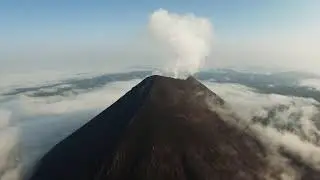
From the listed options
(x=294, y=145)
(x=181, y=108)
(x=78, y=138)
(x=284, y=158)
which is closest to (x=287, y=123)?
(x=294, y=145)

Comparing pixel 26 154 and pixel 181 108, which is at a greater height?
pixel 181 108

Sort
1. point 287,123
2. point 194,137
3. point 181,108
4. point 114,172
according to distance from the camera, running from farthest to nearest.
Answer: point 287,123 < point 181,108 < point 194,137 < point 114,172

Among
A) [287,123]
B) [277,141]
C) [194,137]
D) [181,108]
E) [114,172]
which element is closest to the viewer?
[114,172]

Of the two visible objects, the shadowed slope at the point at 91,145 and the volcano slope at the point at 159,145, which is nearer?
the volcano slope at the point at 159,145

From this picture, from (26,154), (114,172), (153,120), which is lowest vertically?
(26,154)

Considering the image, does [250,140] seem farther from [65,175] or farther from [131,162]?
[65,175]

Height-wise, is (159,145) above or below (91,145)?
above

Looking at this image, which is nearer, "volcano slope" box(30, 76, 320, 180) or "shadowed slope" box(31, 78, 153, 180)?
"volcano slope" box(30, 76, 320, 180)

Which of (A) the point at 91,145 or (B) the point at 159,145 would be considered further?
(A) the point at 91,145
